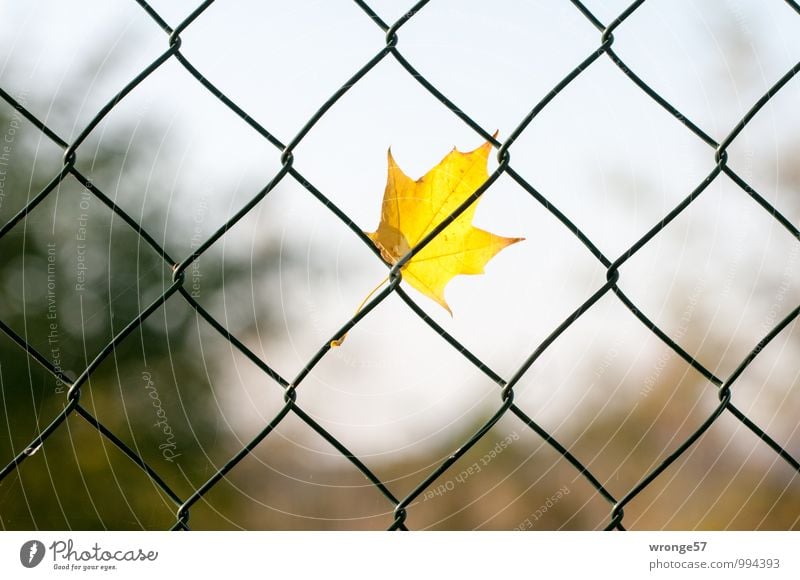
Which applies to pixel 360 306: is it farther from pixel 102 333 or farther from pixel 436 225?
pixel 102 333

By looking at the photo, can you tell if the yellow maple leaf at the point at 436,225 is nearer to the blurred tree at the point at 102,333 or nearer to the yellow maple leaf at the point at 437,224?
the yellow maple leaf at the point at 437,224

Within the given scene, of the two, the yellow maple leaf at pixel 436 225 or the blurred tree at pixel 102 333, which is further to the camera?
the blurred tree at pixel 102 333

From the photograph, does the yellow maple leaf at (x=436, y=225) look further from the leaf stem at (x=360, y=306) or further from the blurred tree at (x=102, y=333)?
the blurred tree at (x=102, y=333)

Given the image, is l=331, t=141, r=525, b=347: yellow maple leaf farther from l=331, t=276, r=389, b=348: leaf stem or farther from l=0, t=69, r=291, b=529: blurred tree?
l=0, t=69, r=291, b=529: blurred tree

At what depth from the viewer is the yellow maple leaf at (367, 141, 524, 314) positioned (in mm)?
722

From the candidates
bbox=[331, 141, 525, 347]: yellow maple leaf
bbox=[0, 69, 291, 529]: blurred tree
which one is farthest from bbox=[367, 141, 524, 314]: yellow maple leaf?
bbox=[0, 69, 291, 529]: blurred tree

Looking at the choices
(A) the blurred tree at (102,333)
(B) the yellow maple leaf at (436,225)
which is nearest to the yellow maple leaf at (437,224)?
(B) the yellow maple leaf at (436,225)

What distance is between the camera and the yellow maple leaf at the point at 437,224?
0.72 m

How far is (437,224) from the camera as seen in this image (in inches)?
29.3

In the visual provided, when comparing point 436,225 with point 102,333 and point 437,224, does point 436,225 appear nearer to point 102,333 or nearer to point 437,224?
point 437,224

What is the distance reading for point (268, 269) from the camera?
0.94 metres

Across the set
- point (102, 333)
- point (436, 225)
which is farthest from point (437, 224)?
point (102, 333)

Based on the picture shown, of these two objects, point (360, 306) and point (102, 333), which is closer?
point (360, 306)
